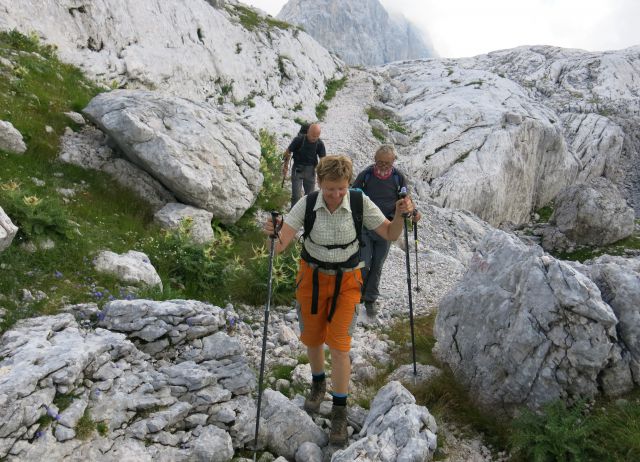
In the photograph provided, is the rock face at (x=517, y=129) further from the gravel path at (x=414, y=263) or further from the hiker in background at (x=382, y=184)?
the hiker in background at (x=382, y=184)

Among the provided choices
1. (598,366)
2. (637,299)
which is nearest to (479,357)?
(598,366)

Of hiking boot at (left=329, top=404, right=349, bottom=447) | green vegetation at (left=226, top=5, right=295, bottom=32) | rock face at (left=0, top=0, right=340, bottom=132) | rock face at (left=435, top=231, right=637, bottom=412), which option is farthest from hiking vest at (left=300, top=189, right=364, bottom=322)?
green vegetation at (left=226, top=5, right=295, bottom=32)

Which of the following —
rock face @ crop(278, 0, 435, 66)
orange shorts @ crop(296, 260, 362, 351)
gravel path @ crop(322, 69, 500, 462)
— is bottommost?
gravel path @ crop(322, 69, 500, 462)

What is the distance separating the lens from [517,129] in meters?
31.9

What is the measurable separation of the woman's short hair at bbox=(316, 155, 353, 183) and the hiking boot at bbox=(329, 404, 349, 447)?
113 inches

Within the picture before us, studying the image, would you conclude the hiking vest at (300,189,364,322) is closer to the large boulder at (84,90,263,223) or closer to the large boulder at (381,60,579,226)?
the large boulder at (84,90,263,223)

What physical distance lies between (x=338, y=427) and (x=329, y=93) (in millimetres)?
34698

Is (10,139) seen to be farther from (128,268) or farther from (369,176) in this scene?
(369,176)

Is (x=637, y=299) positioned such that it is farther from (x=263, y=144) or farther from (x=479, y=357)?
(x=263, y=144)

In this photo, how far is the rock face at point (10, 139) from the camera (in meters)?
9.08

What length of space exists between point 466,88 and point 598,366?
38334 mm

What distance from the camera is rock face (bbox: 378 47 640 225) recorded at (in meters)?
28.4

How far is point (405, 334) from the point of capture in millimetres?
8469

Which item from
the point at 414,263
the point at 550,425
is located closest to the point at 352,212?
the point at 550,425
